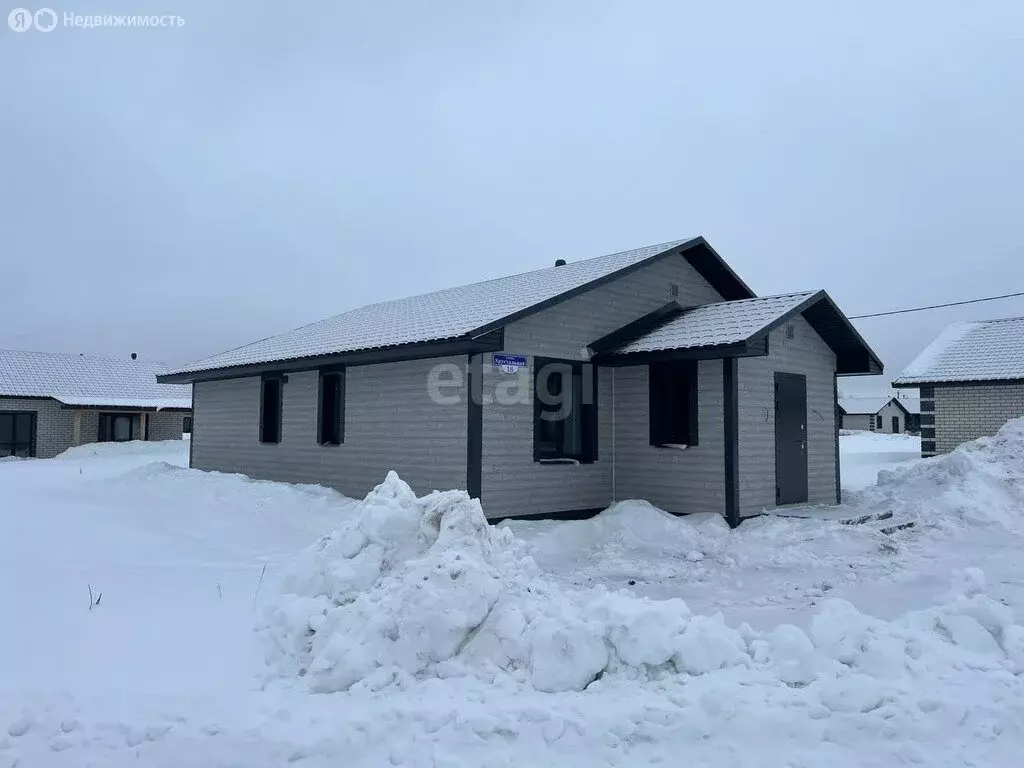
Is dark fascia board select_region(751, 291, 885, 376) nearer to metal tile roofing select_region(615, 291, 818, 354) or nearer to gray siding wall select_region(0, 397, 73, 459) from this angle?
metal tile roofing select_region(615, 291, 818, 354)

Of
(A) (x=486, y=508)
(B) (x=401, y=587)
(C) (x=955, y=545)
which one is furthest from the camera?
(A) (x=486, y=508)

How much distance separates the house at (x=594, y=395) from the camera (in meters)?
10.9

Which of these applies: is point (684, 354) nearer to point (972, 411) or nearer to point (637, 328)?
point (637, 328)

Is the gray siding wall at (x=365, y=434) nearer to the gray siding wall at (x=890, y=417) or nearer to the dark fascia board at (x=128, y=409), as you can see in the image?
the dark fascia board at (x=128, y=409)

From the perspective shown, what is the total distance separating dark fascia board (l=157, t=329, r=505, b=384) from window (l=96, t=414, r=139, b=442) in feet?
55.5

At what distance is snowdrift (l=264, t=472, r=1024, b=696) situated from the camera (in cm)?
477

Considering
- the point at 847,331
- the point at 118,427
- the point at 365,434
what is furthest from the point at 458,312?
the point at 118,427

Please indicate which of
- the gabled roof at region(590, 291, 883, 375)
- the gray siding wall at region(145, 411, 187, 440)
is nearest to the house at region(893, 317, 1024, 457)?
the gabled roof at region(590, 291, 883, 375)

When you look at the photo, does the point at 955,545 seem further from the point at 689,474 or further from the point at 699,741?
the point at 699,741

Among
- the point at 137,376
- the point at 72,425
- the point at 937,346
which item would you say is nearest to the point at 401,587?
the point at 937,346

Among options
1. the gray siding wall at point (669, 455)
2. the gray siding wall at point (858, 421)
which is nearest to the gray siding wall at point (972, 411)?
the gray siding wall at point (669, 455)

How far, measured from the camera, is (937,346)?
78.3 feet

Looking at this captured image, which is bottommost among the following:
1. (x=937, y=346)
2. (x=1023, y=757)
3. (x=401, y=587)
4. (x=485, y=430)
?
(x=1023, y=757)

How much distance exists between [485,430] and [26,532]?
5729mm
